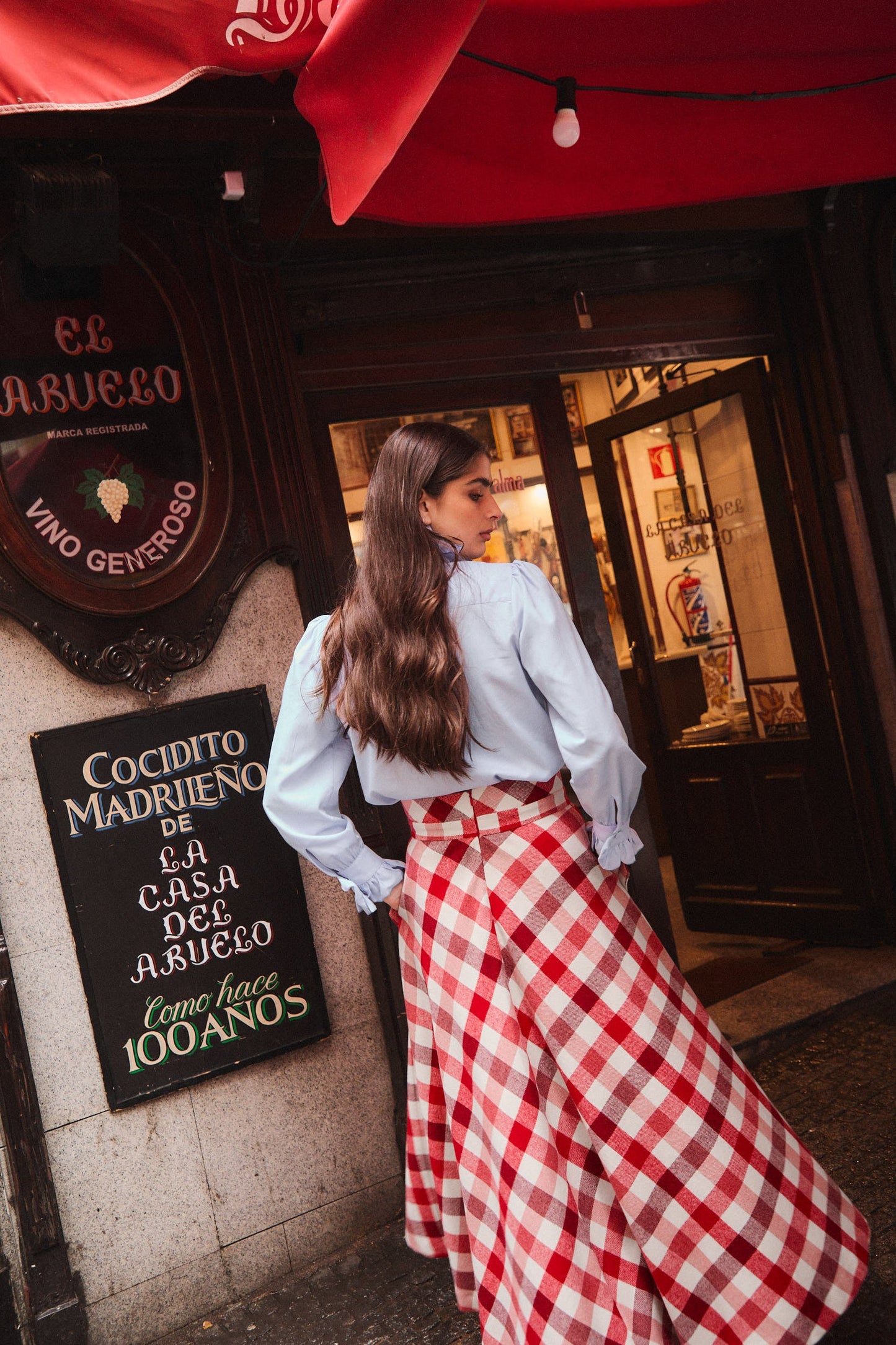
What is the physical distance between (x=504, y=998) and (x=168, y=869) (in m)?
1.32

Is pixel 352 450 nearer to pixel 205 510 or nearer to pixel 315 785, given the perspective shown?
pixel 205 510

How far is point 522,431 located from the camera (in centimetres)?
413

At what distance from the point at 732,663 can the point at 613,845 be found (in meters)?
3.31

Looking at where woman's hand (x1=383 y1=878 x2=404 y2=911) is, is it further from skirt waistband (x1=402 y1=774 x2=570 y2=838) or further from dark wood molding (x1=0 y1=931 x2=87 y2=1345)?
dark wood molding (x1=0 y1=931 x2=87 y2=1345)

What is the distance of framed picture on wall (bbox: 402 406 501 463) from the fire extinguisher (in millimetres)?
1829

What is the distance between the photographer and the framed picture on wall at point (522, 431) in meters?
Result: 4.12

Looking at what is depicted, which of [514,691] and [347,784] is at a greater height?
[514,691]

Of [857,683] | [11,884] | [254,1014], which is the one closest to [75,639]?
[11,884]

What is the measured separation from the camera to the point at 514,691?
223 centimetres

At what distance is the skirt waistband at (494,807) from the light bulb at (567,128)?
1.76 meters

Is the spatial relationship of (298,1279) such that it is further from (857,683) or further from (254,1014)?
(857,683)

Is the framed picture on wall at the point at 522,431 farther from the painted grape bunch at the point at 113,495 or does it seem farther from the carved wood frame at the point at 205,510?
the painted grape bunch at the point at 113,495

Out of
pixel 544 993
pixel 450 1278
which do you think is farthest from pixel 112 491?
pixel 450 1278

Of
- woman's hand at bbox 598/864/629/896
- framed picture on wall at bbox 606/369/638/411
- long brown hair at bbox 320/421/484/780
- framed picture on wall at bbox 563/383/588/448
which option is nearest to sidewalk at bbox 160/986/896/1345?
woman's hand at bbox 598/864/629/896
